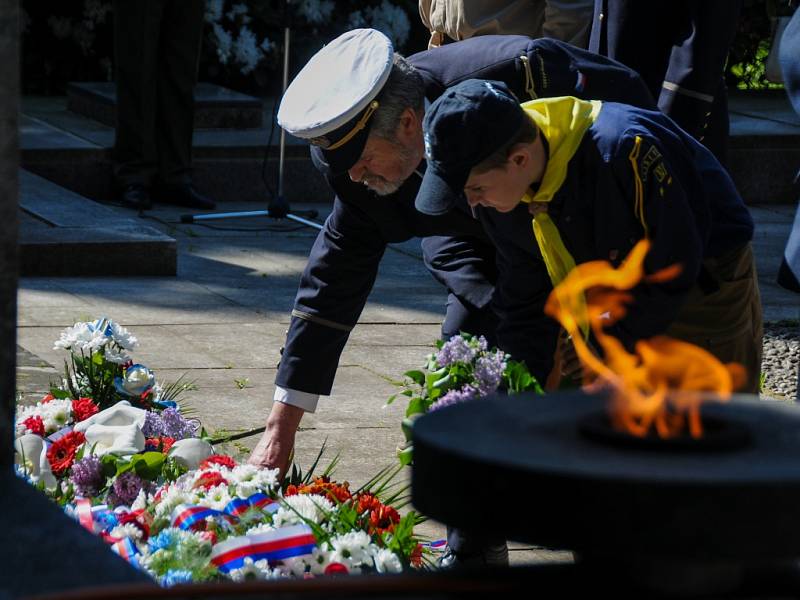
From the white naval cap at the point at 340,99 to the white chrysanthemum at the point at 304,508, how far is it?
2.54 ft

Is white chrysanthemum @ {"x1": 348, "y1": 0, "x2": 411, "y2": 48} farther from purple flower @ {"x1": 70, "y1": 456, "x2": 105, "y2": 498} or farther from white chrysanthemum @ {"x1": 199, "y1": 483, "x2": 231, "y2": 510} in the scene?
white chrysanthemum @ {"x1": 199, "y1": 483, "x2": 231, "y2": 510}

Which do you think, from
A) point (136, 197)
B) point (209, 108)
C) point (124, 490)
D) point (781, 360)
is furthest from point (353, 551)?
point (209, 108)

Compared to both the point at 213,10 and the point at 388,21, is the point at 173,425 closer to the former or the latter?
the point at 213,10

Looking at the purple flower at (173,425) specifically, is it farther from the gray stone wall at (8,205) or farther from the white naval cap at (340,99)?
the gray stone wall at (8,205)

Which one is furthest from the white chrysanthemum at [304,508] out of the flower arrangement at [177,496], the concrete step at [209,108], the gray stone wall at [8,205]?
the concrete step at [209,108]

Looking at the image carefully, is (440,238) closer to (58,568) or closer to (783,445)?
(58,568)

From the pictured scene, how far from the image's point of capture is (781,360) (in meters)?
5.81

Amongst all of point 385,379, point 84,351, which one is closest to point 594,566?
point 84,351

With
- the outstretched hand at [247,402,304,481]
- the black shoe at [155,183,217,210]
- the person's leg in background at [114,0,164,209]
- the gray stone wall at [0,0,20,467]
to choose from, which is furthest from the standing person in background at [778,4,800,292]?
the black shoe at [155,183,217,210]

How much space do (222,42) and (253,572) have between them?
26.8 feet

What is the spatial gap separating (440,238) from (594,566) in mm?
2616

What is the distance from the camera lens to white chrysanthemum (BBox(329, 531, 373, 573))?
314 centimetres

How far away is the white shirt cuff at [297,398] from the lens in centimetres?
383

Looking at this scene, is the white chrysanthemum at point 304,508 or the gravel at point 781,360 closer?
the white chrysanthemum at point 304,508
